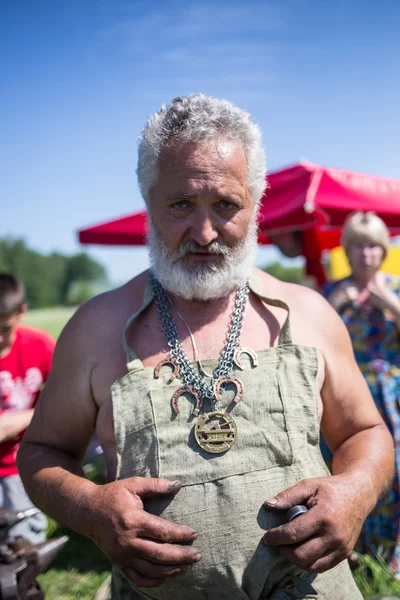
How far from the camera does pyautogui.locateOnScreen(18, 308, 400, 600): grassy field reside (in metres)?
3.29

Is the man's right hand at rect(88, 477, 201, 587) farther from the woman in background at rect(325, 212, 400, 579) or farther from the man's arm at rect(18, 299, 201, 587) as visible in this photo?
the woman in background at rect(325, 212, 400, 579)

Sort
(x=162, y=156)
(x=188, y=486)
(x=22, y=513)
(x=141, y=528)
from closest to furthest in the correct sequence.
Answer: (x=141, y=528)
(x=188, y=486)
(x=162, y=156)
(x=22, y=513)

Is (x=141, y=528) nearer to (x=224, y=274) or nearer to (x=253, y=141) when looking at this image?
(x=224, y=274)

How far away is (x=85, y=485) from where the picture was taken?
1901 mm

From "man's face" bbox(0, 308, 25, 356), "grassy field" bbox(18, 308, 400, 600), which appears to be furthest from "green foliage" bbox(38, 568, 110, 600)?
"man's face" bbox(0, 308, 25, 356)

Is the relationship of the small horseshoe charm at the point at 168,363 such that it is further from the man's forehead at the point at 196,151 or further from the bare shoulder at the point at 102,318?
the man's forehead at the point at 196,151

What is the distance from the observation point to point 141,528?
1714mm

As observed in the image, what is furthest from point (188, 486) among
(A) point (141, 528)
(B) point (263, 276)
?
(B) point (263, 276)

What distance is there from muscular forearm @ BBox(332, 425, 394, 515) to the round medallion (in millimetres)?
404

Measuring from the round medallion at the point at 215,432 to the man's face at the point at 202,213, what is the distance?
0.46 m

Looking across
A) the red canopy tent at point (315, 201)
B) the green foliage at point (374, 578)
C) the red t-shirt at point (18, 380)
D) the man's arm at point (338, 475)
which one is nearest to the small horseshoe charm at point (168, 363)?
the man's arm at point (338, 475)

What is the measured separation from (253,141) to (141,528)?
1.36 m

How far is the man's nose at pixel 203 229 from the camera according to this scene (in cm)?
202

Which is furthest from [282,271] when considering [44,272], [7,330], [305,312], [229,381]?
[229,381]
